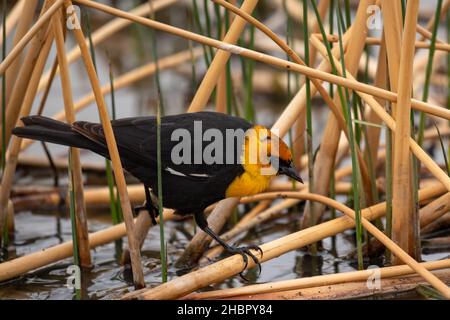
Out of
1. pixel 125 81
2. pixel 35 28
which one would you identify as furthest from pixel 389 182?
pixel 125 81

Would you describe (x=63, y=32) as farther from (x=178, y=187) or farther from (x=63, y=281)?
(x=63, y=281)

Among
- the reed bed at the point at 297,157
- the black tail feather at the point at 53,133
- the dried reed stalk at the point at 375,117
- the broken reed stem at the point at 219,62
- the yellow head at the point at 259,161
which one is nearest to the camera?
the reed bed at the point at 297,157

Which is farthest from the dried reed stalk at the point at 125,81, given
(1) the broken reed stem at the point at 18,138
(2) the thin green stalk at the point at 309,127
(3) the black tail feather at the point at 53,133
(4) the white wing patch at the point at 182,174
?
(2) the thin green stalk at the point at 309,127

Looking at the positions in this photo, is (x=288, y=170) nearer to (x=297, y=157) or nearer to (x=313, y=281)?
(x=313, y=281)

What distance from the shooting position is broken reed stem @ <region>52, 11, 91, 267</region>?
320cm

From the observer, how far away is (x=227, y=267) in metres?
3.31

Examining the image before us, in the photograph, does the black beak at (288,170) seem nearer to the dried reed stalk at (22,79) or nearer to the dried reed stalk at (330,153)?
the dried reed stalk at (330,153)

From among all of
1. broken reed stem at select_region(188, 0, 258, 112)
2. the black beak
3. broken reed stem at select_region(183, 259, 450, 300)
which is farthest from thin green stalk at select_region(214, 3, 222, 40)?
broken reed stem at select_region(183, 259, 450, 300)

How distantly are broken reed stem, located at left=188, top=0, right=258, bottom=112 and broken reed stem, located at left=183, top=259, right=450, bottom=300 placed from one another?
96 cm

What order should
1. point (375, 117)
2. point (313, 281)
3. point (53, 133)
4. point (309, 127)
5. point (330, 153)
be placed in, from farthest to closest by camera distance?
1. point (375, 117)
2. point (330, 153)
3. point (309, 127)
4. point (53, 133)
5. point (313, 281)

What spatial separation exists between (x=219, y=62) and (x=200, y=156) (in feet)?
1.42

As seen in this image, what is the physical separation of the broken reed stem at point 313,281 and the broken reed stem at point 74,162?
2.57ft

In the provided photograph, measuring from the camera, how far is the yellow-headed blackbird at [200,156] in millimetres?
3656
